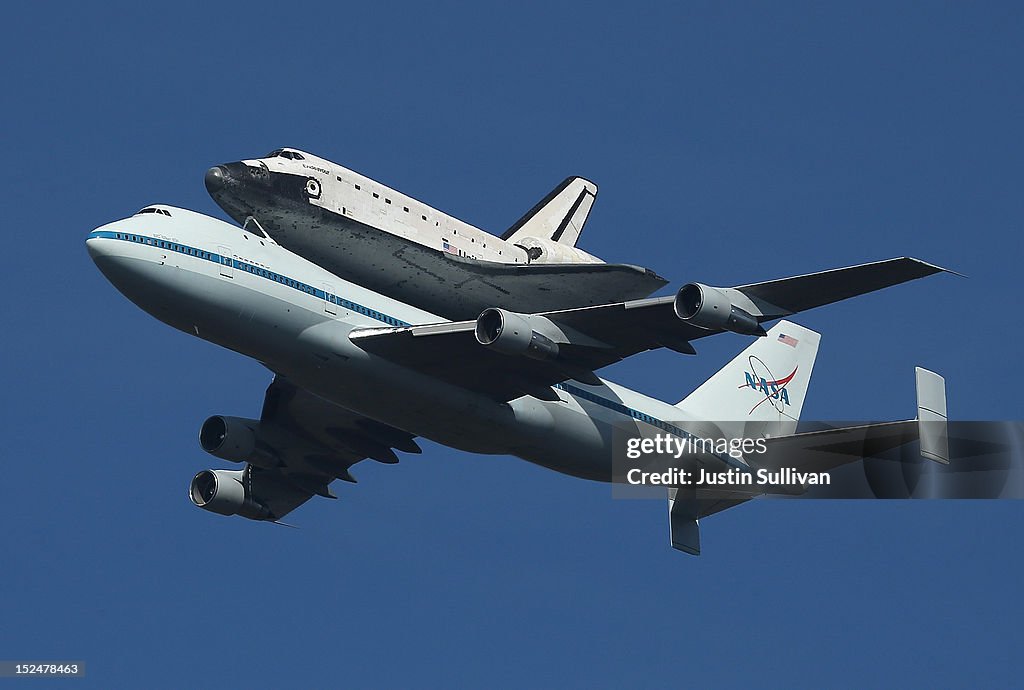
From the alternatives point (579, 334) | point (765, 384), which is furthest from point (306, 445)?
point (765, 384)

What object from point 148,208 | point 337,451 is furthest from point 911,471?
point 148,208

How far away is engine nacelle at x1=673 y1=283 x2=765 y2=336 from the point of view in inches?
1688

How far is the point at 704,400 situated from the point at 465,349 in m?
15.3

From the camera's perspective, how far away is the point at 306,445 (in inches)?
2216

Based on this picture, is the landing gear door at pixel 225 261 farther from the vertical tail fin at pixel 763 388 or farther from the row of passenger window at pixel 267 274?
the vertical tail fin at pixel 763 388

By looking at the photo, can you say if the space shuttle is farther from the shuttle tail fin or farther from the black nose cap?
the shuttle tail fin

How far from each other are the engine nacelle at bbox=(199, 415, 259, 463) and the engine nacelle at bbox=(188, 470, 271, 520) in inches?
75.4

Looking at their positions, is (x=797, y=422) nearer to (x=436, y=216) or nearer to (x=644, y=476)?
(x=644, y=476)

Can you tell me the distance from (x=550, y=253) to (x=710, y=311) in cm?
1014

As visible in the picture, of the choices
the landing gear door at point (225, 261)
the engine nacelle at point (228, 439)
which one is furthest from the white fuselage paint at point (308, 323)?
the engine nacelle at point (228, 439)

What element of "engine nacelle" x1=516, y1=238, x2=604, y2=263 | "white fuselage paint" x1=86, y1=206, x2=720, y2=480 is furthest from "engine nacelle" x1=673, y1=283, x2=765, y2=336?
"engine nacelle" x1=516, y1=238, x2=604, y2=263

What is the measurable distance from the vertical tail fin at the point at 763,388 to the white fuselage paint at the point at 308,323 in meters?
9.48

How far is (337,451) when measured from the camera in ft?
186

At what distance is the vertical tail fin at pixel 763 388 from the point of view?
2292 inches
